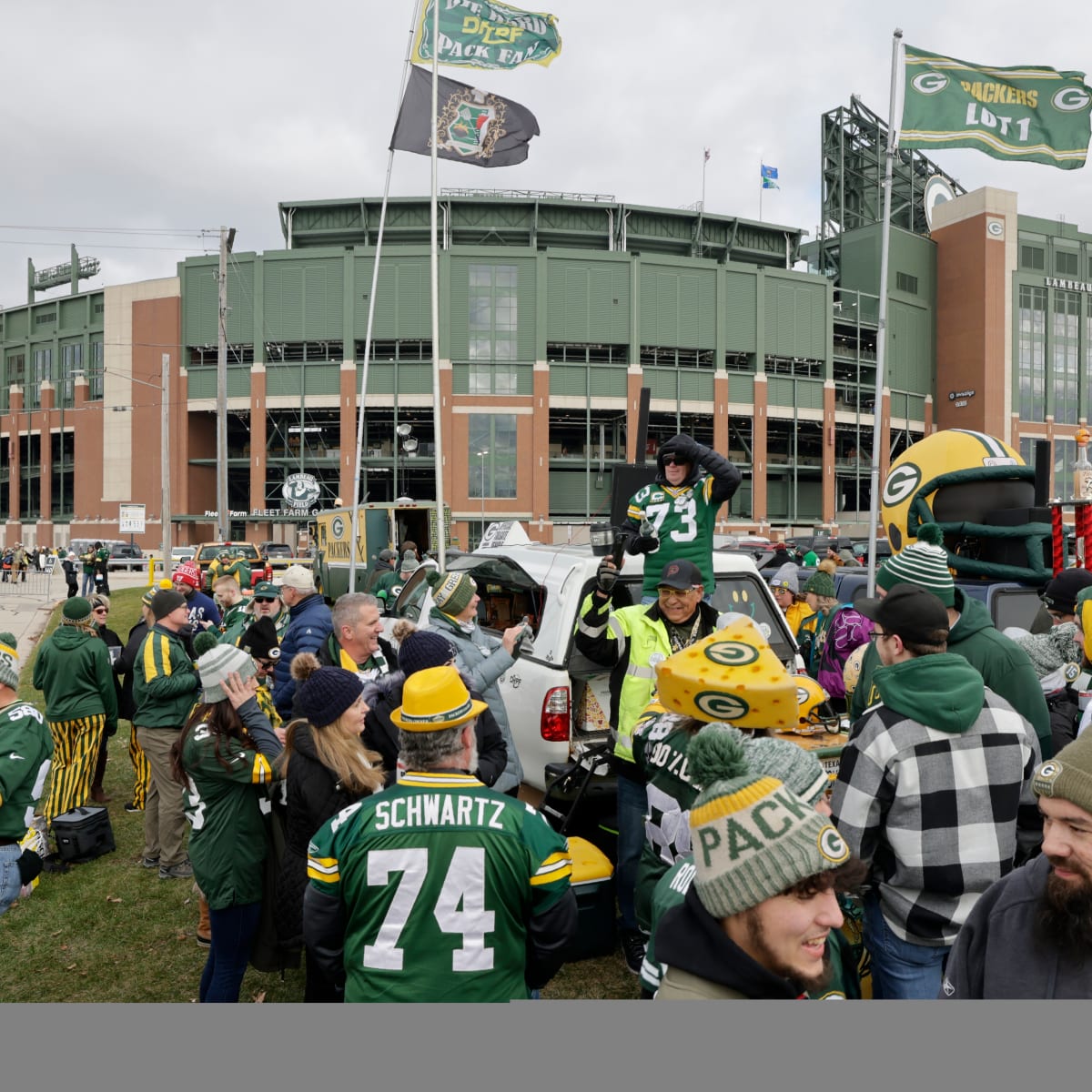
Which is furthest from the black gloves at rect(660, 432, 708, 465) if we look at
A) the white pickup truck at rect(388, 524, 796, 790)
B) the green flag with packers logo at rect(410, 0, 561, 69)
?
the green flag with packers logo at rect(410, 0, 561, 69)

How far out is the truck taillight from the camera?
210 inches

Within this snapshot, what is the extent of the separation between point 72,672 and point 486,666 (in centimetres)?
414

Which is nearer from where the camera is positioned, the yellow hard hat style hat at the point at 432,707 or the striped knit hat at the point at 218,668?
the yellow hard hat style hat at the point at 432,707

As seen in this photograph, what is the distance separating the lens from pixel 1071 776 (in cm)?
177

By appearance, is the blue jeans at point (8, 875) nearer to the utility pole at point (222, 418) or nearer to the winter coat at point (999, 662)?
the winter coat at point (999, 662)

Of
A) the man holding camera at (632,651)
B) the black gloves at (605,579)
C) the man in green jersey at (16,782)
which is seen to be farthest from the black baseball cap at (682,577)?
the man in green jersey at (16,782)

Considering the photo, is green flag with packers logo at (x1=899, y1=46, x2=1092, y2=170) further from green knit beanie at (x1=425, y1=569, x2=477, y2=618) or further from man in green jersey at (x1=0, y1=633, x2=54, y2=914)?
man in green jersey at (x1=0, y1=633, x2=54, y2=914)

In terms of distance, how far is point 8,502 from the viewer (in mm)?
65062

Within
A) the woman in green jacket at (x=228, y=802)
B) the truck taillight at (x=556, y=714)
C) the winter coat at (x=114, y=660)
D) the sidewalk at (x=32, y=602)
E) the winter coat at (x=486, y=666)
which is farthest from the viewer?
the sidewalk at (x=32, y=602)

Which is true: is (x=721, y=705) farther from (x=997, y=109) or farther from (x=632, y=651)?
(x=997, y=109)

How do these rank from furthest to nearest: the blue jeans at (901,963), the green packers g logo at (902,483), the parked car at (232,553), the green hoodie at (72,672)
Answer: the parked car at (232,553), the green packers g logo at (902,483), the green hoodie at (72,672), the blue jeans at (901,963)

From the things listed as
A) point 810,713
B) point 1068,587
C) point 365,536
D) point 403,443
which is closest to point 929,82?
point 1068,587

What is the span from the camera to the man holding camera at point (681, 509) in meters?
5.35

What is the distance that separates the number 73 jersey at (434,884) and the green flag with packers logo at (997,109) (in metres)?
11.4
